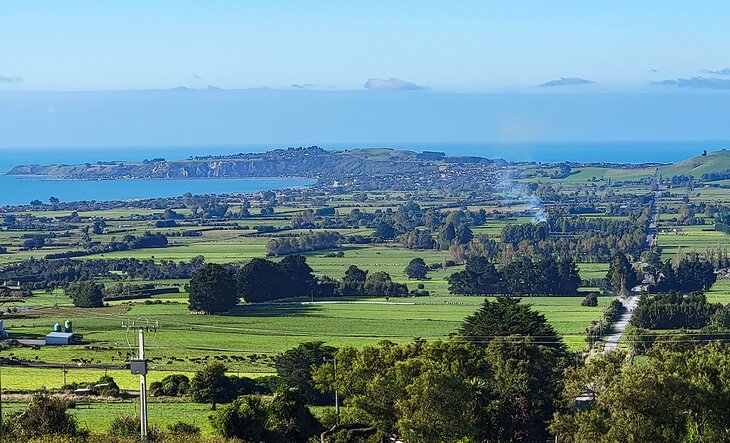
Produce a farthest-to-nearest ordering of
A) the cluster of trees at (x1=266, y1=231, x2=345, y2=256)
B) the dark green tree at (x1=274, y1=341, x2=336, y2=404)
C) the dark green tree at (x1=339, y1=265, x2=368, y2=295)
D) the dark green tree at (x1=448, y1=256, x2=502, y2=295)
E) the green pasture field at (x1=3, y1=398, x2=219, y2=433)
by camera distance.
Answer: the cluster of trees at (x1=266, y1=231, x2=345, y2=256)
the dark green tree at (x1=448, y1=256, x2=502, y2=295)
the dark green tree at (x1=339, y1=265, x2=368, y2=295)
the dark green tree at (x1=274, y1=341, x2=336, y2=404)
the green pasture field at (x1=3, y1=398, x2=219, y2=433)

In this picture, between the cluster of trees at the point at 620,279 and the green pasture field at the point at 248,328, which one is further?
the cluster of trees at the point at 620,279

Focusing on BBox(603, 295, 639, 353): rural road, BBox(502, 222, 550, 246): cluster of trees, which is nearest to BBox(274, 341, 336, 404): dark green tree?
BBox(603, 295, 639, 353): rural road

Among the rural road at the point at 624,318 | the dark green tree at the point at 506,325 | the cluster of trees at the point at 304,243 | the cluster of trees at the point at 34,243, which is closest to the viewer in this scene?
the dark green tree at the point at 506,325

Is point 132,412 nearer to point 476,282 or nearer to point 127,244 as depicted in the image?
point 476,282

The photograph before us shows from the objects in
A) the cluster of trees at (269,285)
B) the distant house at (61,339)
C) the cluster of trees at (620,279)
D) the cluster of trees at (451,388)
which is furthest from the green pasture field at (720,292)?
the distant house at (61,339)

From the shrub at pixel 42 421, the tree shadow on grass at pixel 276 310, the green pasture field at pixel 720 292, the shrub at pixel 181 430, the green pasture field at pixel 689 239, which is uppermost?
the shrub at pixel 42 421

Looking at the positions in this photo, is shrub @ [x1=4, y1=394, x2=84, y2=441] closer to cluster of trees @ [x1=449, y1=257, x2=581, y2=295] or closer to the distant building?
the distant building

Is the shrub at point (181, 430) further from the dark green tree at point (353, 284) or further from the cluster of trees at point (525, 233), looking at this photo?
the cluster of trees at point (525, 233)
